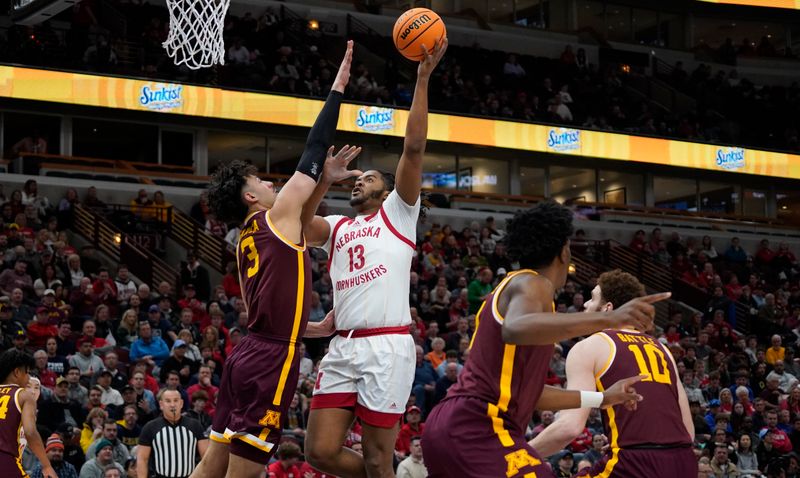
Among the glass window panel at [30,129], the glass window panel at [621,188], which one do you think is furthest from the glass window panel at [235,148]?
the glass window panel at [621,188]

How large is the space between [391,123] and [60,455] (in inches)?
675

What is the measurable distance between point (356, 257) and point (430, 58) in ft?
4.37

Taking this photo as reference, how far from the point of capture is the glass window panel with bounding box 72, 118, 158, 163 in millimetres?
27391

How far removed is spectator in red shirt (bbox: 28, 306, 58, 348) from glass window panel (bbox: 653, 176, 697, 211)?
23.1 metres

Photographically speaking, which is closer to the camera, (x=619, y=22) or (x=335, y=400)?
(x=335, y=400)

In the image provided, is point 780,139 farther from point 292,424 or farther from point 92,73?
point 292,424

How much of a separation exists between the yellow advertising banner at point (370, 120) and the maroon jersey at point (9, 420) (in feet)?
52.1

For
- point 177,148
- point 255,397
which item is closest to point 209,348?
point 255,397

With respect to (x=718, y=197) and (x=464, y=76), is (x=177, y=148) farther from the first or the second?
(x=718, y=197)

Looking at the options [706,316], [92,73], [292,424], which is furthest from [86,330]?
[706,316]

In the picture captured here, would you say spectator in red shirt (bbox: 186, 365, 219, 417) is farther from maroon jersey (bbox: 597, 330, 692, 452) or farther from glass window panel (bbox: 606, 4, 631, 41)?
glass window panel (bbox: 606, 4, 631, 41)

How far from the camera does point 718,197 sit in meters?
35.8

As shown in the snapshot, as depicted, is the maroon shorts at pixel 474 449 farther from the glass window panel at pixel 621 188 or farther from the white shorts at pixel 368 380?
the glass window panel at pixel 621 188

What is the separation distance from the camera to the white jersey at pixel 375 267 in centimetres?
696
